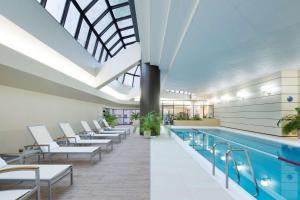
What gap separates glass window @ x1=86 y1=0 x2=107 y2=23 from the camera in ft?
32.2

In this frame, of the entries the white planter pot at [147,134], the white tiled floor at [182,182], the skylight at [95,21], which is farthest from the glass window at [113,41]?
the white tiled floor at [182,182]

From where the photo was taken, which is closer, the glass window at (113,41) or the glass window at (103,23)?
the glass window at (103,23)

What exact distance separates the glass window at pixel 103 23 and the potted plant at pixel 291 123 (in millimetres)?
10356

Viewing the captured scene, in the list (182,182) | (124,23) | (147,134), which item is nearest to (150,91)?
(147,134)

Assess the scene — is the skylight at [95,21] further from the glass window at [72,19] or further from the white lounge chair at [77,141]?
the white lounge chair at [77,141]

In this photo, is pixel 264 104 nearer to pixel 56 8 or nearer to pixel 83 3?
pixel 83 3

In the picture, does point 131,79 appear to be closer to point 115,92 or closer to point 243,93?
point 115,92

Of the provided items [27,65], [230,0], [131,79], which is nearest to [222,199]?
[230,0]

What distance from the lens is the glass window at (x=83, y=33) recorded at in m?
10.4

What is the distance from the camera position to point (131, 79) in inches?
977

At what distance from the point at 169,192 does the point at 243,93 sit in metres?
13.4

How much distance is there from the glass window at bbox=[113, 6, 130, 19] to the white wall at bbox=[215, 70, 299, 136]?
28.4 feet

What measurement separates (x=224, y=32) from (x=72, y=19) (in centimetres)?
640

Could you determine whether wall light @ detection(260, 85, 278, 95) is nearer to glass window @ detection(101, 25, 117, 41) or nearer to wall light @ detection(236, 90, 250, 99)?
wall light @ detection(236, 90, 250, 99)
